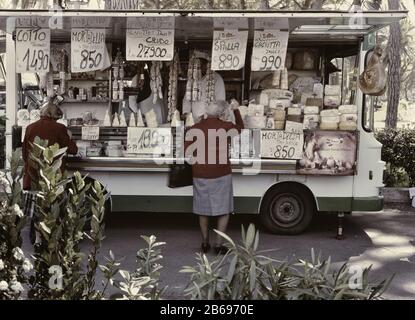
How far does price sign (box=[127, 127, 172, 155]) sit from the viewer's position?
739cm

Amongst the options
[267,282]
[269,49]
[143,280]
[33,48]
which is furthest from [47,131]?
[267,282]

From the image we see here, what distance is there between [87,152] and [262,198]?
2407mm

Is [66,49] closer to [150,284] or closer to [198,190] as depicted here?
[198,190]

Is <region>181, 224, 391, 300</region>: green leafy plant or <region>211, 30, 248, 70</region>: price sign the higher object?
<region>211, 30, 248, 70</region>: price sign

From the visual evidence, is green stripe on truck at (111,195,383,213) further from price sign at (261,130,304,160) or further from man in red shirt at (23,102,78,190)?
man in red shirt at (23,102,78,190)

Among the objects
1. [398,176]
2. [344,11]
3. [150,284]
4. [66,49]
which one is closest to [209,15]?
[344,11]

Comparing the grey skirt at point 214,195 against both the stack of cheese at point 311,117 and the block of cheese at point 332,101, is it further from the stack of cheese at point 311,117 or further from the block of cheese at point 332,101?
the block of cheese at point 332,101

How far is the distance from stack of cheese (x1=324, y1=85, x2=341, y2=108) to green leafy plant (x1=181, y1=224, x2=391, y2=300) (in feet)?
16.8

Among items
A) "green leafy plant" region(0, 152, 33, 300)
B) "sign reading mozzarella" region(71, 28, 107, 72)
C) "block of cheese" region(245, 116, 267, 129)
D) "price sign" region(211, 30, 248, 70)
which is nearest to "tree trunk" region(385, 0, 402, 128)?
"block of cheese" region(245, 116, 267, 129)

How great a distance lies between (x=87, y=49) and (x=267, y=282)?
17.5 ft

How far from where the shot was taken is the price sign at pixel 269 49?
23.2 feet

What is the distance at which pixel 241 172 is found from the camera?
23.8 feet

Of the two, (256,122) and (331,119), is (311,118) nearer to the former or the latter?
(331,119)

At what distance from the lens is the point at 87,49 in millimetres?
7211
